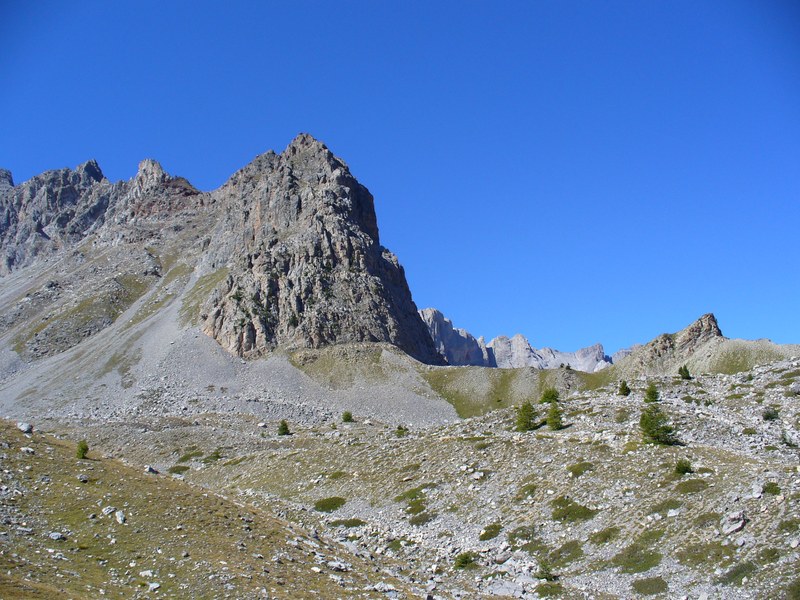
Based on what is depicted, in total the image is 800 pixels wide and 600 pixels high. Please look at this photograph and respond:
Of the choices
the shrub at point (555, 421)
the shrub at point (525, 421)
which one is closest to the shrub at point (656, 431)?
the shrub at point (555, 421)

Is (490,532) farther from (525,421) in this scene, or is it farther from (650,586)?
(525,421)

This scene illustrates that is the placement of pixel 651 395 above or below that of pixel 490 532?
above

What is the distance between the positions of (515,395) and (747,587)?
121458 millimetres

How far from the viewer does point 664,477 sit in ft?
135

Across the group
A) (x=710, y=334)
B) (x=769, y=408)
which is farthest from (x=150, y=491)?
(x=710, y=334)

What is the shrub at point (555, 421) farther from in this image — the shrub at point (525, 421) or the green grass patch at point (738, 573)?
the green grass patch at point (738, 573)

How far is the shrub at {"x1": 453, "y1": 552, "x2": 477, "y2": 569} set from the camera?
3691cm

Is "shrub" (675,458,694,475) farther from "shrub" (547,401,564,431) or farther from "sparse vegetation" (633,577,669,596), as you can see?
"shrub" (547,401,564,431)

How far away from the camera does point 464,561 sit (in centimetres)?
3725

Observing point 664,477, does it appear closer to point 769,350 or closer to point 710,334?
point 769,350

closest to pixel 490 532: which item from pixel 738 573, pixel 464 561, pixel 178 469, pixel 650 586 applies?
pixel 464 561

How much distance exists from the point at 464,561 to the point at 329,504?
17.7 m

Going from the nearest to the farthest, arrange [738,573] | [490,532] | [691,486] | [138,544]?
[738,573]
[138,544]
[691,486]
[490,532]

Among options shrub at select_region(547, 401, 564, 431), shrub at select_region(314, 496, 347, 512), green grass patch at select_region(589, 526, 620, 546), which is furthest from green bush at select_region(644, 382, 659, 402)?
shrub at select_region(314, 496, 347, 512)
